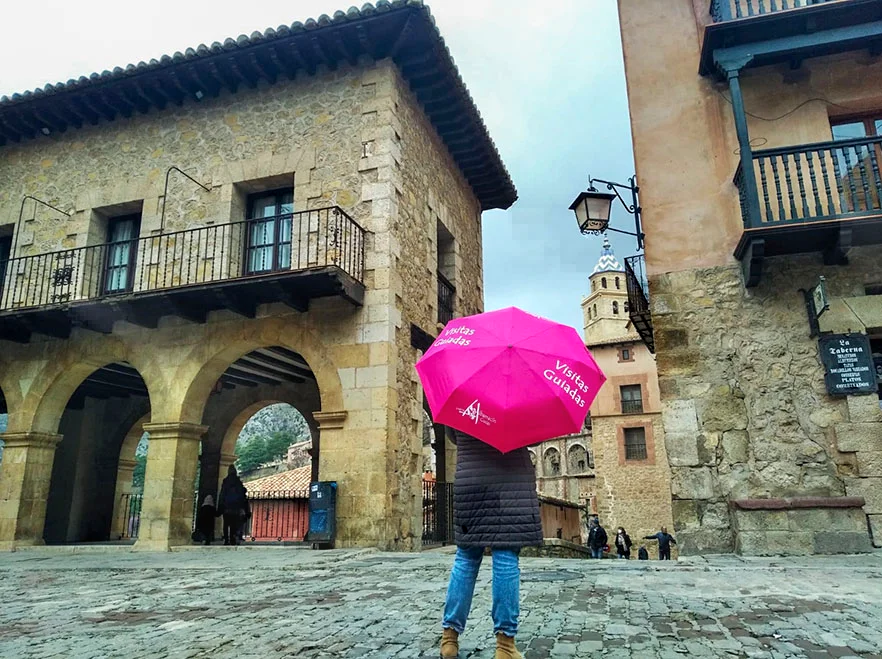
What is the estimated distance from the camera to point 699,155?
8.96 meters

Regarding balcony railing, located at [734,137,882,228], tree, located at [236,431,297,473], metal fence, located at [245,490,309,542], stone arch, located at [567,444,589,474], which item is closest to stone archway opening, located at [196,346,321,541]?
metal fence, located at [245,490,309,542]

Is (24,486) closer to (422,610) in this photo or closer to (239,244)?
(239,244)

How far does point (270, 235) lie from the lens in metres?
11.5

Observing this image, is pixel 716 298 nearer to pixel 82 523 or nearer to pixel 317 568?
pixel 317 568

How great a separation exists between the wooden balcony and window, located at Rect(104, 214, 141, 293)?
9.85 metres

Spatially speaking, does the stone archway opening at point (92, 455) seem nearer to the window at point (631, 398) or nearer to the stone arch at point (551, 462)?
the window at point (631, 398)

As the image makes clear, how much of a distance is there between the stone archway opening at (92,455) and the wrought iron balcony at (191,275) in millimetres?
2264

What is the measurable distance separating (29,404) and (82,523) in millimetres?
3985

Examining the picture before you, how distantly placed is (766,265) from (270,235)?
767cm

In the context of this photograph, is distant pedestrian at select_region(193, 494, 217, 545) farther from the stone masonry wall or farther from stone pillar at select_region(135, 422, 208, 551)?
the stone masonry wall

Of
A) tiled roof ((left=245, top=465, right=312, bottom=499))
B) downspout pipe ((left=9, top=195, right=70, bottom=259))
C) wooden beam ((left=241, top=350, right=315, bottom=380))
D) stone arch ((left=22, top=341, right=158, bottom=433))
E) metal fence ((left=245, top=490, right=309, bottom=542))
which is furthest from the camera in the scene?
tiled roof ((left=245, top=465, right=312, bottom=499))

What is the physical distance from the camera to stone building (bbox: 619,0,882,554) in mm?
7605

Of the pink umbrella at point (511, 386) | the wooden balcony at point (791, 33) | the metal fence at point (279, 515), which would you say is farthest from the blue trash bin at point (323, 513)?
the wooden balcony at point (791, 33)

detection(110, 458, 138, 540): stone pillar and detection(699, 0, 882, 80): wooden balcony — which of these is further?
detection(110, 458, 138, 540): stone pillar
